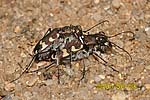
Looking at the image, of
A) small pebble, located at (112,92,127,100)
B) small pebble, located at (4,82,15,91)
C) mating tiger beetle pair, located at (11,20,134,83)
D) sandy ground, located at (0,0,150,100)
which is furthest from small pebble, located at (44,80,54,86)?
small pebble, located at (112,92,127,100)

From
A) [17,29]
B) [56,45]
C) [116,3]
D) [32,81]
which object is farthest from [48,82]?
[116,3]

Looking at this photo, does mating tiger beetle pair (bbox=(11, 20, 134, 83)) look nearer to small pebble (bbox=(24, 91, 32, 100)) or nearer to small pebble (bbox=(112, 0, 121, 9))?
small pebble (bbox=(24, 91, 32, 100))

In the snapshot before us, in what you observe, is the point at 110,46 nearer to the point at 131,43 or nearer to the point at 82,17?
the point at 131,43

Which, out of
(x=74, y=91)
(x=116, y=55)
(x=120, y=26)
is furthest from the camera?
(x=120, y=26)

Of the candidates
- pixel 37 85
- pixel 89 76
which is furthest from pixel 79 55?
pixel 37 85

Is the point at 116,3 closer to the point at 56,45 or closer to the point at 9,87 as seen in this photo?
the point at 56,45
